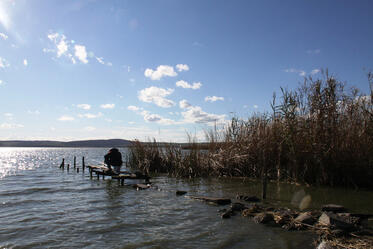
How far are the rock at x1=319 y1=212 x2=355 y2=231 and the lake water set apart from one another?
0.49m

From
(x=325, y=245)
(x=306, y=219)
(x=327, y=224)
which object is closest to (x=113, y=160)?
(x=306, y=219)

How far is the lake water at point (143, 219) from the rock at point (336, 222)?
1.62 ft

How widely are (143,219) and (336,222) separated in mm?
4525

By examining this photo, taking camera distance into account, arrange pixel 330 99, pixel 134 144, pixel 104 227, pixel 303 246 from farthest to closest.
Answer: pixel 134 144 → pixel 330 99 → pixel 104 227 → pixel 303 246

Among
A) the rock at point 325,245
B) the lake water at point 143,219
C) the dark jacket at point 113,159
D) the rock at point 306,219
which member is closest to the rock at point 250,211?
the lake water at point 143,219

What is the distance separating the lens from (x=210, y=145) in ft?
48.7

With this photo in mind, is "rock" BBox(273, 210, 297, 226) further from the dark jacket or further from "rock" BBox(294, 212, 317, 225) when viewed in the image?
the dark jacket

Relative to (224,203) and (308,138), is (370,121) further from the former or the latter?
(224,203)

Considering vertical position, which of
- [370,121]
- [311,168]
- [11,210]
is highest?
[370,121]

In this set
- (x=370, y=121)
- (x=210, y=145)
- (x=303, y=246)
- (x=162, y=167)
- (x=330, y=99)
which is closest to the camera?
(x=303, y=246)

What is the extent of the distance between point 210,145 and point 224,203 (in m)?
6.75

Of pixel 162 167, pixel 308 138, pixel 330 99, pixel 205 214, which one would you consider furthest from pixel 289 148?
pixel 162 167

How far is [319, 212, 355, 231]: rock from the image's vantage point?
203 inches

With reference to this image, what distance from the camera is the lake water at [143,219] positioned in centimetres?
520
